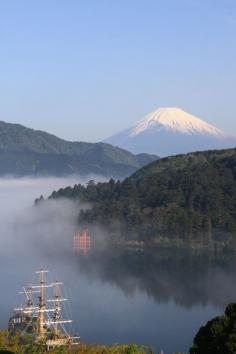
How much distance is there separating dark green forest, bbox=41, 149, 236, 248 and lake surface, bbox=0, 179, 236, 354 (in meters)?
8.54

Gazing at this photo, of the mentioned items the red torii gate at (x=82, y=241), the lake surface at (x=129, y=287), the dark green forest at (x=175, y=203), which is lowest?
the lake surface at (x=129, y=287)

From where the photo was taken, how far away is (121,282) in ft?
271

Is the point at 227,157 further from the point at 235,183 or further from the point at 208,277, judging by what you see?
the point at 208,277

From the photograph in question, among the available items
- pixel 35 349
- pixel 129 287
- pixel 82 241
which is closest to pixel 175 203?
pixel 82 241

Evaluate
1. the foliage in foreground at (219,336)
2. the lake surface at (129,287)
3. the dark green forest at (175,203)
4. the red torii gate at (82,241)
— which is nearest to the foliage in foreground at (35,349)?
the foliage in foreground at (219,336)

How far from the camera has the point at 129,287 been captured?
261 ft

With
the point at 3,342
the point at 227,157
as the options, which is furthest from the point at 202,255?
the point at 3,342

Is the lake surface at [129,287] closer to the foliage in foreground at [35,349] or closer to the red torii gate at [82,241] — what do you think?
the red torii gate at [82,241]

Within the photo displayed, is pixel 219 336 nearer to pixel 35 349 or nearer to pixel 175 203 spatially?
pixel 35 349

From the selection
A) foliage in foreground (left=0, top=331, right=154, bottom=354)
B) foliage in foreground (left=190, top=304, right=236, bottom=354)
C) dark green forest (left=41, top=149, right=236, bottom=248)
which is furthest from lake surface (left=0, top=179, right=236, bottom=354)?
foliage in foreground (left=190, top=304, right=236, bottom=354)

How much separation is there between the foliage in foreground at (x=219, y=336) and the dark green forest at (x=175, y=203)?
84.2 meters

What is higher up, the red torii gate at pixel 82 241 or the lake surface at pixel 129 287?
the red torii gate at pixel 82 241

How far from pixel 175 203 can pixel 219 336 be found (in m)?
96.7

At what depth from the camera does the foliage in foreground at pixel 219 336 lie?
27.8 meters
